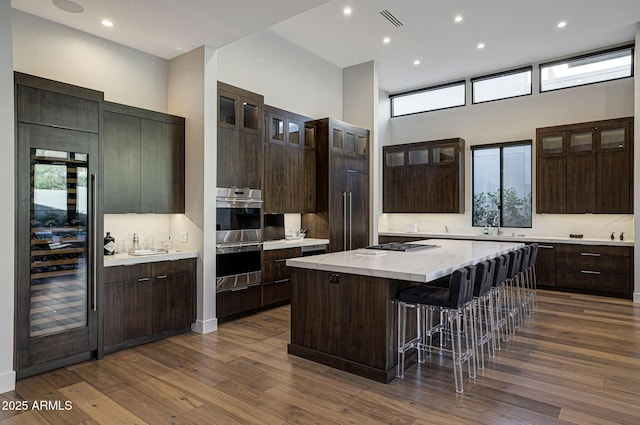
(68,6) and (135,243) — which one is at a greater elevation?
(68,6)

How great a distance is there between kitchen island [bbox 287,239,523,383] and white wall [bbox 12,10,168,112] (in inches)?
115

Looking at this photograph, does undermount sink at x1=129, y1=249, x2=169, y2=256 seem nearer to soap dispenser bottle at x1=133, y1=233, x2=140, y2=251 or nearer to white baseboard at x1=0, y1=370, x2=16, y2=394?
soap dispenser bottle at x1=133, y1=233, x2=140, y2=251

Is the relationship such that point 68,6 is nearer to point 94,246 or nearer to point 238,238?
point 94,246

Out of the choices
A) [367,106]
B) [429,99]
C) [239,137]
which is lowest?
[239,137]

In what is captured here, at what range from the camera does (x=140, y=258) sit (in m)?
4.01

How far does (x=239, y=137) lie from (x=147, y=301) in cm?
220

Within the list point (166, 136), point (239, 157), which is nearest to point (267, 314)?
point (239, 157)

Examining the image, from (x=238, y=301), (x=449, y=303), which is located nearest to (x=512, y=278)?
(x=449, y=303)

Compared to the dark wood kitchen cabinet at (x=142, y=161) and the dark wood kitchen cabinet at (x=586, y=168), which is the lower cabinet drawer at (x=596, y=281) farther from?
the dark wood kitchen cabinet at (x=142, y=161)

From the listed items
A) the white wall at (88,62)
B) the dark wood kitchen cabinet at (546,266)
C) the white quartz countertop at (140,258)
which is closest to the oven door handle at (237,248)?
the white quartz countertop at (140,258)

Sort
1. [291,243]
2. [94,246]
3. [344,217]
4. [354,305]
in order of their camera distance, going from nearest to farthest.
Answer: [354,305], [94,246], [291,243], [344,217]

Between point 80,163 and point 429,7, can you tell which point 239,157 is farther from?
point 429,7

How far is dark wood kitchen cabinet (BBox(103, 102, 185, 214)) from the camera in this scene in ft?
13.5

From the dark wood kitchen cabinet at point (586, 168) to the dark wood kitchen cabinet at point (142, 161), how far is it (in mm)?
6129
